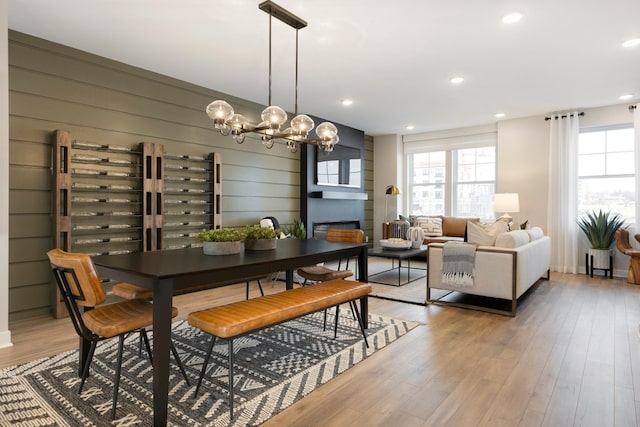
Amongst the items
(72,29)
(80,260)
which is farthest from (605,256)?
(72,29)

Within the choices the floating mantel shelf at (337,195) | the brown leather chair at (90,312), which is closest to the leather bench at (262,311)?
the brown leather chair at (90,312)

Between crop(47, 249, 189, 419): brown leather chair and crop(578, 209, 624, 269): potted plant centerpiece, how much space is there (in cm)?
591

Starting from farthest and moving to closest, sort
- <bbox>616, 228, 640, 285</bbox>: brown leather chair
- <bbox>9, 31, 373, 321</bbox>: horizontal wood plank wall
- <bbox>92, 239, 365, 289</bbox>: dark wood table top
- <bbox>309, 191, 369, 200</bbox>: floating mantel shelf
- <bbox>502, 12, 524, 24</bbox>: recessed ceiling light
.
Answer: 1. <bbox>309, 191, 369, 200</bbox>: floating mantel shelf
2. <bbox>616, 228, 640, 285</bbox>: brown leather chair
3. <bbox>9, 31, 373, 321</bbox>: horizontal wood plank wall
4. <bbox>502, 12, 524, 24</bbox>: recessed ceiling light
5. <bbox>92, 239, 365, 289</bbox>: dark wood table top

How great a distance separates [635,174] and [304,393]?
581 centimetres

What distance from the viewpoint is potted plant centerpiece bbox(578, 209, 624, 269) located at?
18.0ft

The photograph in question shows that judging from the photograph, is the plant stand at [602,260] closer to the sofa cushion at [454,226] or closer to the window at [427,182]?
the sofa cushion at [454,226]

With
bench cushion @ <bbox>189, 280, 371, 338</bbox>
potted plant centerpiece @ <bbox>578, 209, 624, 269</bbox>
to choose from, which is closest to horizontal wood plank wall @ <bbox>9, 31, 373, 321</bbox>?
bench cushion @ <bbox>189, 280, 371, 338</bbox>

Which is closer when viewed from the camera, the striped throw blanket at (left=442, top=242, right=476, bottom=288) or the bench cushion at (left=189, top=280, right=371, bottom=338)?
the bench cushion at (left=189, top=280, right=371, bottom=338)

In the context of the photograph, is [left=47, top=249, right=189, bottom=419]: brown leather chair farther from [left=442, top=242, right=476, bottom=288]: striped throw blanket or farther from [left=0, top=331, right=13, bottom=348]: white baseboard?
[left=442, top=242, right=476, bottom=288]: striped throw blanket

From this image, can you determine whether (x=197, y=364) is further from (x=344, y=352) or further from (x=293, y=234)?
(x=293, y=234)

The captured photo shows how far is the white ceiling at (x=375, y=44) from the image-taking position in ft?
9.63

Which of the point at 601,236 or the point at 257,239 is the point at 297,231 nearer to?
the point at 257,239

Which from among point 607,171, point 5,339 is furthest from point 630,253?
point 5,339

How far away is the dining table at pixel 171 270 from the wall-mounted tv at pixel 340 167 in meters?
3.81
